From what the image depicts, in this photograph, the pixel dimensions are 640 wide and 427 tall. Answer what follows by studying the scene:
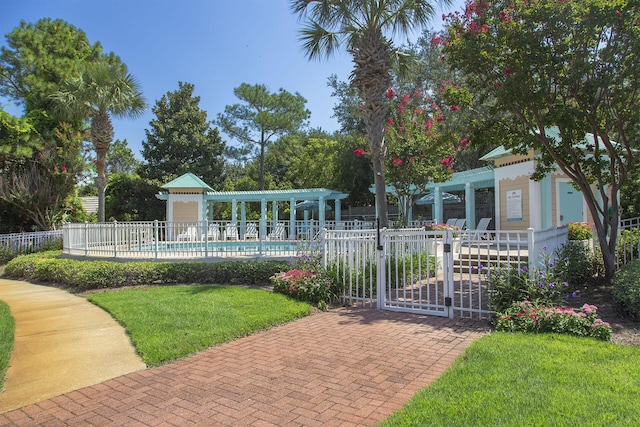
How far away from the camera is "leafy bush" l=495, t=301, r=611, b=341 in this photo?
5.05m

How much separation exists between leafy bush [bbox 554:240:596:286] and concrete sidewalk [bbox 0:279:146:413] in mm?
7156

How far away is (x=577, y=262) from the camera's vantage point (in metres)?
8.11

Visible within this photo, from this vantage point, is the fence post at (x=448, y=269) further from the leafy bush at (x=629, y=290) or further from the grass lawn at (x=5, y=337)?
the grass lawn at (x=5, y=337)

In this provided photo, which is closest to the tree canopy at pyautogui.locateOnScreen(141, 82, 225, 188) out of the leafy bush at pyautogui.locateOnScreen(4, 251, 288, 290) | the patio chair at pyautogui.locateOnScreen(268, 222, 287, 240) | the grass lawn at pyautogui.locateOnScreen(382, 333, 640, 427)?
the patio chair at pyautogui.locateOnScreen(268, 222, 287, 240)

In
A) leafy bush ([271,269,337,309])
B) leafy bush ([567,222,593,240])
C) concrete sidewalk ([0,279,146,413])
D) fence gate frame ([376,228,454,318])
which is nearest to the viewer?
concrete sidewalk ([0,279,146,413])

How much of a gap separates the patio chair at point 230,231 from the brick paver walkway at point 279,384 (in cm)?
606

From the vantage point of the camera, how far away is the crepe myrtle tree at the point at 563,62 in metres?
7.19

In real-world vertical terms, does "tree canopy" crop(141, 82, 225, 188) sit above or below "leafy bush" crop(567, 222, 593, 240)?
above

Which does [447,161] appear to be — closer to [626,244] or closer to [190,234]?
[626,244]

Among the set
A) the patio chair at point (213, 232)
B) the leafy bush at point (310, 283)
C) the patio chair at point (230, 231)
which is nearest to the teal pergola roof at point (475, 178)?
the patio chair at point (230, 231)

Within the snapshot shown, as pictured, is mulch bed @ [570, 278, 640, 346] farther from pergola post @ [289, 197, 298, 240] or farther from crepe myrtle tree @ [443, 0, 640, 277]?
pergola post @ [289, 197, 298, 240]

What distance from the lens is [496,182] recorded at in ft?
49.6

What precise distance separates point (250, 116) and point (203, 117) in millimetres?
4137

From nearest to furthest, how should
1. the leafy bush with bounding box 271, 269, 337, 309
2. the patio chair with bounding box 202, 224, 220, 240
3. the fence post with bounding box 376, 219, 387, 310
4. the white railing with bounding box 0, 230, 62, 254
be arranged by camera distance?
the fence post with bounding box 376, 219, 387, 310
the leafy bush with bounding box 271, 269, 337, 309
the patio chair with bounding box 202, 224, 220, 240
the white railing with bounding box 0, 230, 62, 254
